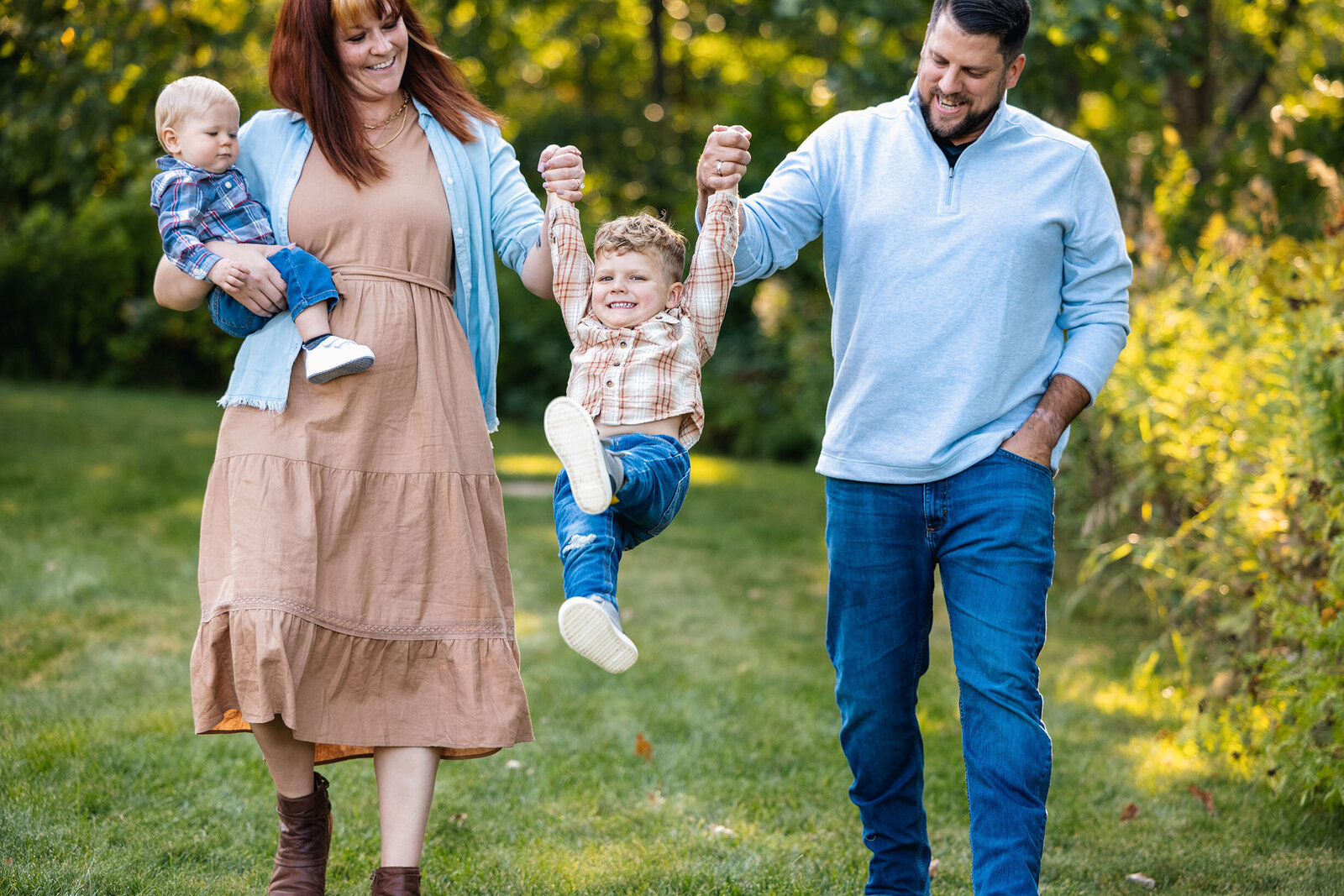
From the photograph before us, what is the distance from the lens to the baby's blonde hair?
2.67m

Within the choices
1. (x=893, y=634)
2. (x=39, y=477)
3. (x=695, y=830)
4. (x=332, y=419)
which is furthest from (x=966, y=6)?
(x=39, y=477)

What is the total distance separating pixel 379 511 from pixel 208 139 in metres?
0.86

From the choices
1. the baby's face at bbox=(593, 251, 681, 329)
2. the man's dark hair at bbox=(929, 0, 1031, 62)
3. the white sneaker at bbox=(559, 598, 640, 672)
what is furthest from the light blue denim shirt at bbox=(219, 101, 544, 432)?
the man's dark hair at bbox=(929, 0, 1031, 62)

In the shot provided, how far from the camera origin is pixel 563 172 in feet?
8.79

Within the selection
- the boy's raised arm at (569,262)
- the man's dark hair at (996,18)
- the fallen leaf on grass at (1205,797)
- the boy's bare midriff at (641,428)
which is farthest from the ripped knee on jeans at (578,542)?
the fallen leaf on grass at (1205,797)

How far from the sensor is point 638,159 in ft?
50.8

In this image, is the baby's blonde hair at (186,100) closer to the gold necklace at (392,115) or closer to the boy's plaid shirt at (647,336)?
the gold necklace at (392,115)

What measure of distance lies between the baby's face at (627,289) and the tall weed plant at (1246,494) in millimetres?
2136

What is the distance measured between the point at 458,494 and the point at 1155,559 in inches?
123

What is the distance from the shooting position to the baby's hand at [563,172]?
268 cm

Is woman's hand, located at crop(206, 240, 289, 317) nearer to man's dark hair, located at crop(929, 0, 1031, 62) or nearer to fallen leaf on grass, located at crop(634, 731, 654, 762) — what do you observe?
man's dark hair, located at crop(929, 0, 1031, 62)

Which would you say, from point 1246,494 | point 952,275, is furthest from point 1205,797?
point 952,275

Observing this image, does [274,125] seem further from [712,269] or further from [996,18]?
[996,18]

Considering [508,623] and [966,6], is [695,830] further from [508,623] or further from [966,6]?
[966,6]
